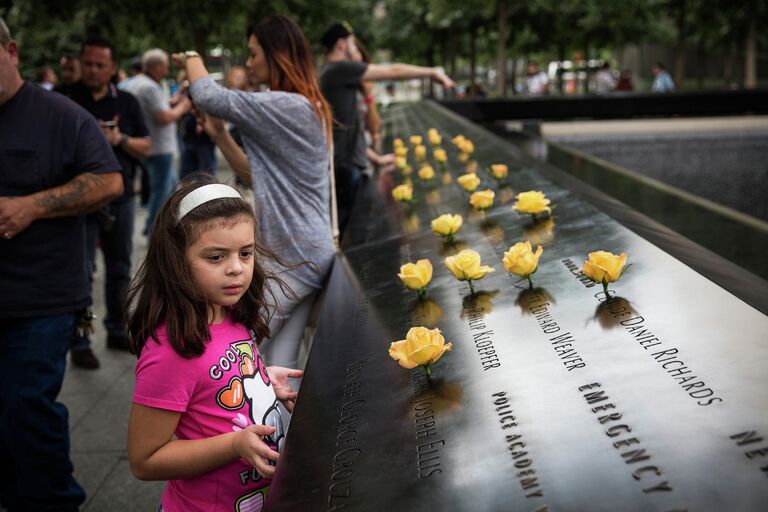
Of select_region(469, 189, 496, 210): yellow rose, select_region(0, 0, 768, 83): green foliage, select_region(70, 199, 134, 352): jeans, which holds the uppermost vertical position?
select_region(0, 0, 768, 83): green foliage

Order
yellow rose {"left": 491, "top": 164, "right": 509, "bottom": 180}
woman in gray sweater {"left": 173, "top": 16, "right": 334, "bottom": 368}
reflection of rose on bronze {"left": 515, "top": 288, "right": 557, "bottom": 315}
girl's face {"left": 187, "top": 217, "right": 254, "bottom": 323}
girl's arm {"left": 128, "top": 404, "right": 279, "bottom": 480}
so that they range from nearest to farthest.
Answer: girl's arm {"left": 128, "top": 404, "right": 279, "bottom": 480} → girl's face {"left": 187, "top": 217, "right": 254, "bottom": 323} → reflection of rose on bronze {"left": 515, "top": 288, "right": 557, "bottom": 315} → woman in gray sweater {"left": 173, "top": 16, "right": 334, "bottom": 368} → yellow rose {"left": 491, "top": 164, "right": 509, "bottom": 180}

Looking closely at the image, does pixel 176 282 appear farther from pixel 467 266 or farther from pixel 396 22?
pixel 396 22

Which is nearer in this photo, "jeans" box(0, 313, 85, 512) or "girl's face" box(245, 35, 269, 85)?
"jeans" box(0, 313, 85, 512)

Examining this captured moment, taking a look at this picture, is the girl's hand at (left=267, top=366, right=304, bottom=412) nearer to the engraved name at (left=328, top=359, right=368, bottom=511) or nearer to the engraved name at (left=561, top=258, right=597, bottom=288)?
the engraved name at (left=328, top=359, right=368, bottom=511)

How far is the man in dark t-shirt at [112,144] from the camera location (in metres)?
6.06

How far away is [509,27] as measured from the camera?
33.0 meters

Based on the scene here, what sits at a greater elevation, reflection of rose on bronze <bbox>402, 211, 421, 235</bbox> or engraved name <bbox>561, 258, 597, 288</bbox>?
engraved name <bbox>561, 258, 597, 288</bbox>

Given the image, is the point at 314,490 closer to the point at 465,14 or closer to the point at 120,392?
the point at 120,392

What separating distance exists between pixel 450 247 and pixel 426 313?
76cm

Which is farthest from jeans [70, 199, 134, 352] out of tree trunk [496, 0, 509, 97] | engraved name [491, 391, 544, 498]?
tree trunk [496, 0, 509, 97]

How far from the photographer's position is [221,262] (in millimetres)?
2236

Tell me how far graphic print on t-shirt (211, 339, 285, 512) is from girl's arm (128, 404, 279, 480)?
0.41 feet

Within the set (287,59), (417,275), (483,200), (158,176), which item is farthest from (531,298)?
(158,176)

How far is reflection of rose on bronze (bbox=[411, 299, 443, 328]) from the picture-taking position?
8.28 feet
